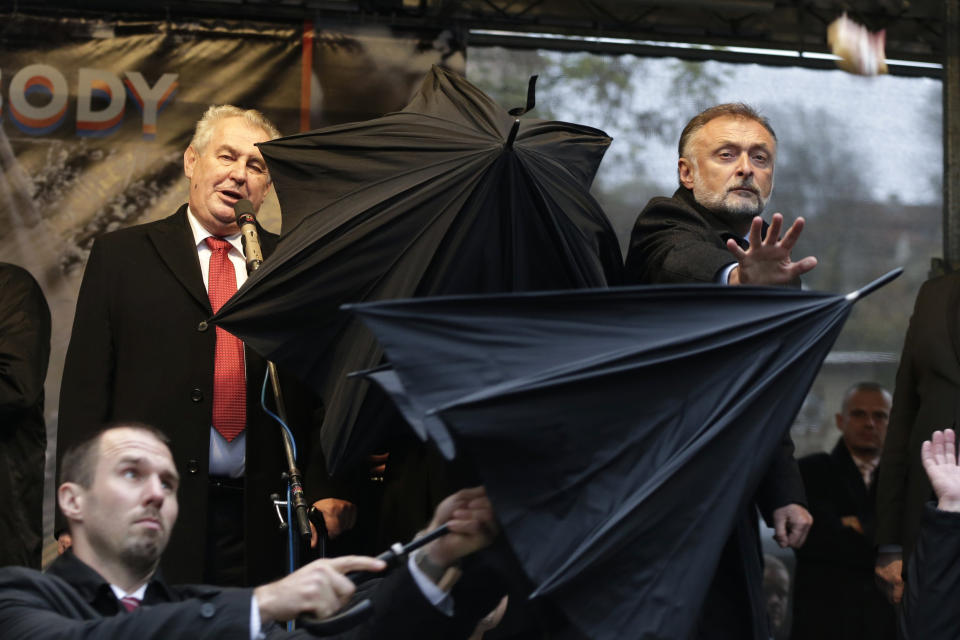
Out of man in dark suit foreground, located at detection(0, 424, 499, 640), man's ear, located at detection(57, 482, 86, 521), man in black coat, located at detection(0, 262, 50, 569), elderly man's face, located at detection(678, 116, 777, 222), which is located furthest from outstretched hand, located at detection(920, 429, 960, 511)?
man in black coat, located at detection(0, 262, 50, 569)

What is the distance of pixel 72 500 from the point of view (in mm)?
3082

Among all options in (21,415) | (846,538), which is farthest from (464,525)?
(846,538)

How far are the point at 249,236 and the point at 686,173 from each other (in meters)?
1.46

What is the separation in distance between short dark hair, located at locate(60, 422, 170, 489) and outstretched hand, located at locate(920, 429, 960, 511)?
2.22m

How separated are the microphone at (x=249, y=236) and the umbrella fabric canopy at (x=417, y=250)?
5.2 inches

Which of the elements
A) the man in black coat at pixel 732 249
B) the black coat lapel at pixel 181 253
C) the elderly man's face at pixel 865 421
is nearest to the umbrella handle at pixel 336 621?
the man in black coat at pixel 732 249

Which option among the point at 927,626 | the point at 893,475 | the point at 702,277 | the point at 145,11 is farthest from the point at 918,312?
the point at 145,11

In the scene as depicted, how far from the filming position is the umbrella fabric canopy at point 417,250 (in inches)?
132

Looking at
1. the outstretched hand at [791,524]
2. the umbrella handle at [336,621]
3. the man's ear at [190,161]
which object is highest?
the man's ear at [190,161]

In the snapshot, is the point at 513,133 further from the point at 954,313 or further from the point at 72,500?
the point at 954,313

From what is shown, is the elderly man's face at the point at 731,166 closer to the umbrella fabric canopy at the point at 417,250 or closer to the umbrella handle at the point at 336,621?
the umbrella fabric canopy at the point at 417,250

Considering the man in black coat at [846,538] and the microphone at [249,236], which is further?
the man in black coat at [846,538]

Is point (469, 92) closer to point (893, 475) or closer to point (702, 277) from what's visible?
point (702, 277)

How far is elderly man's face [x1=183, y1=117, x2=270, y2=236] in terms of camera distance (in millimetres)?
4363
